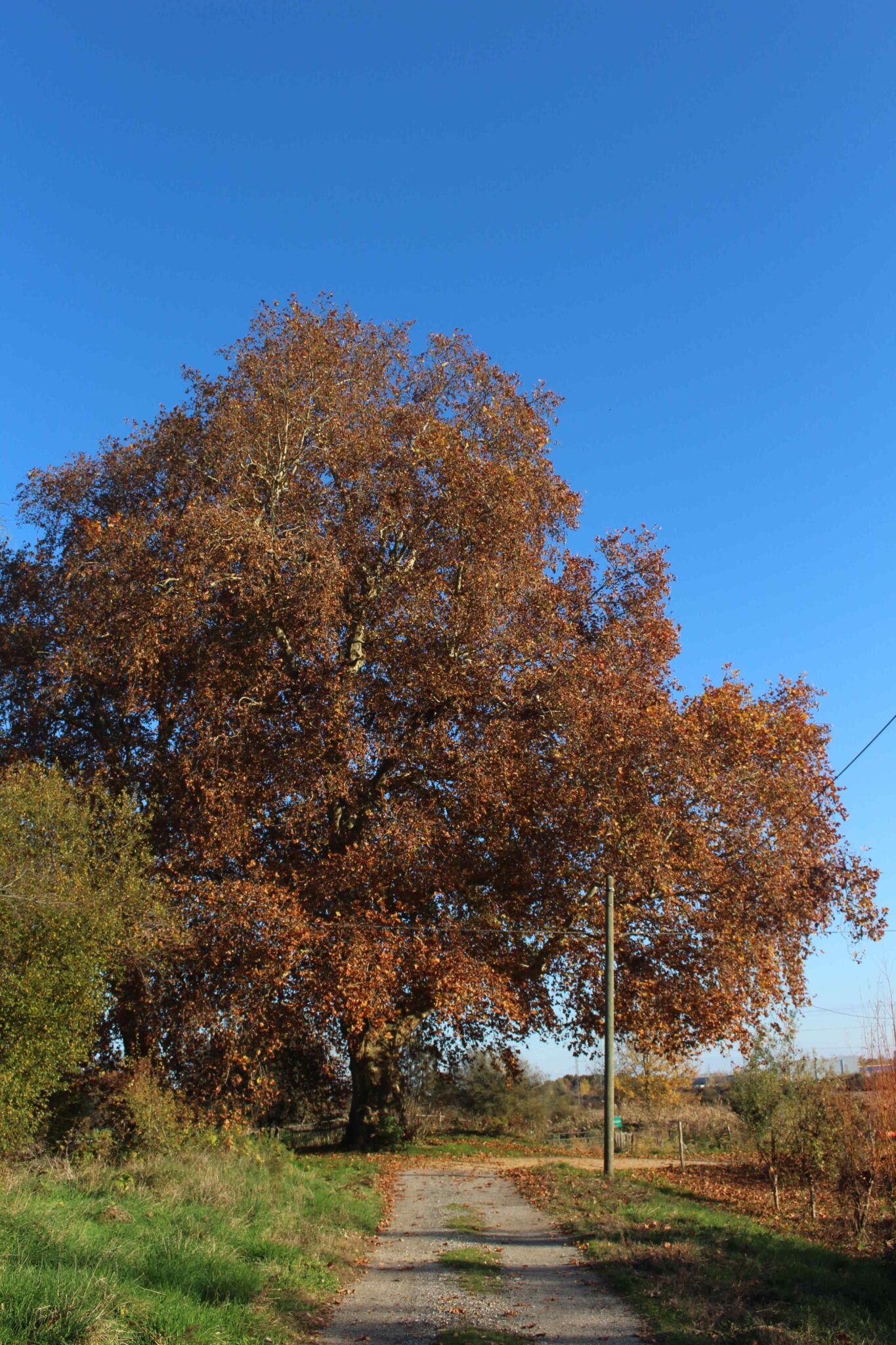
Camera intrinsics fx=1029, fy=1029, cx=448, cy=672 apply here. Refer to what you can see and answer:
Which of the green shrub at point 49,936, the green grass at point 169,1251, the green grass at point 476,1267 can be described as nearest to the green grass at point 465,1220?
the green grass at point 169,1251

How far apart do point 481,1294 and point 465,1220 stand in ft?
17.1

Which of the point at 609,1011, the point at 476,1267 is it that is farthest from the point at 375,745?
the point at 476,1267

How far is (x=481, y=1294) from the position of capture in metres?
9.48

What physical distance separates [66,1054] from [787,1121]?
1220 centimetres

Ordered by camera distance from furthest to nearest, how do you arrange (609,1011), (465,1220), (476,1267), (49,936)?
(609,1011), (49,936), (465,1220), (476,1267)

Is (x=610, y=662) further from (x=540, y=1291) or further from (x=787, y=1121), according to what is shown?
(x=540, y=1291)

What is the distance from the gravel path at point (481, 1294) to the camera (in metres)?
8.09

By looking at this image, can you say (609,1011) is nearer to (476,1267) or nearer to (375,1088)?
(375,1088)

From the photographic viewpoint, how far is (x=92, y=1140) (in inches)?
595

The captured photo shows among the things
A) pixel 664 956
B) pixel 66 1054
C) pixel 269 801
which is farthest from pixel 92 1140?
pixel 664 956

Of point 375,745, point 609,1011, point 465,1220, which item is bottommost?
point 465,1220

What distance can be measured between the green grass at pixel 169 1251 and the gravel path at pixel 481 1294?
0.40m

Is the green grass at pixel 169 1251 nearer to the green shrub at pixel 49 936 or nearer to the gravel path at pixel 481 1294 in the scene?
the gravel path at pixel 481 1294

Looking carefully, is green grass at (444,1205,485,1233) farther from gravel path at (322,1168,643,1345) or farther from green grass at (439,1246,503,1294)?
green grass at (439,1246,503,1294)
